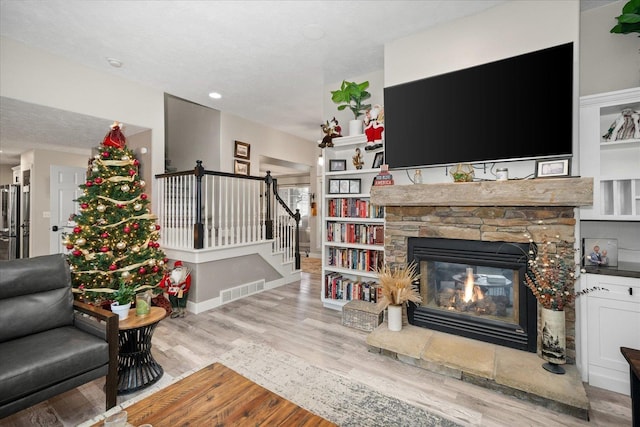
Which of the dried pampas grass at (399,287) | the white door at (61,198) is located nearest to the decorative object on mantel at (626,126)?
the dried pampas grass at (399,287)

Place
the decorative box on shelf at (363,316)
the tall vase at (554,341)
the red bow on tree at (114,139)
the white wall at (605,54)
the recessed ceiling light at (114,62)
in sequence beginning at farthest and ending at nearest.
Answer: the recessed ceiling light at (114,62) < the red bow on tree at (114,139) < the decorative box on shelf at (363,316) < the white wall at (605,54) < the tall vase at (554,341)

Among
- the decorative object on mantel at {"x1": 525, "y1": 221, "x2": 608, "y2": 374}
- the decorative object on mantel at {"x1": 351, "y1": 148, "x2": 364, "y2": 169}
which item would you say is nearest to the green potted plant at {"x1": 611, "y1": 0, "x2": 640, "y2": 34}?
the decorative object on mantel at {"x1": 525, "y1": 221, "x2": 608, "y2": 374}

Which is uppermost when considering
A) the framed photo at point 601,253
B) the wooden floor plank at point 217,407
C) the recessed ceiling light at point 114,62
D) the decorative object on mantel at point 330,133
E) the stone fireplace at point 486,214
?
the recessed ceiling light at point 114,62

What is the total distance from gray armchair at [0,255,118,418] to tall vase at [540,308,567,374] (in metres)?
2.98

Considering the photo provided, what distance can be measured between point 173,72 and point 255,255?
2.67m

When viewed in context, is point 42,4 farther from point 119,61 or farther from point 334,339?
point 334,339

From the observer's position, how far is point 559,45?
228cm

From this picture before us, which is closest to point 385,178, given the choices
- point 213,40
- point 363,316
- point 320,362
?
point 363,316

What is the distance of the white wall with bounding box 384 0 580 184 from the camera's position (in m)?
2.34

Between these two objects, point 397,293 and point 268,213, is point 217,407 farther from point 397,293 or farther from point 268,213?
point 268,213

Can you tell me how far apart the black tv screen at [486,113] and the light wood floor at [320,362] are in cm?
176

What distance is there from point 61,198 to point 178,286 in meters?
3.63

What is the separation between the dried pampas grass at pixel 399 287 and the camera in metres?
2.76

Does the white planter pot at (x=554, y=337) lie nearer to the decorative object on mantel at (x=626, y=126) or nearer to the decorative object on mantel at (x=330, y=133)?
the decorative object on mantel at (x=626, y=126)
